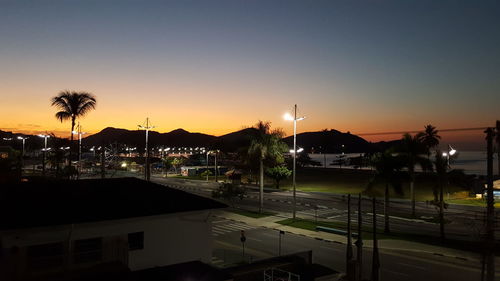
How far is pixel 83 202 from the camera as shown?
1598cm

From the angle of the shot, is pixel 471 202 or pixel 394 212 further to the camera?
pixel 471 202

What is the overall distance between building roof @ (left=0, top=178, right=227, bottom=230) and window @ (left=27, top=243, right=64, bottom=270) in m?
1.34

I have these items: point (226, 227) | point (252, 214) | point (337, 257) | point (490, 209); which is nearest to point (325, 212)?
point (252, 214)

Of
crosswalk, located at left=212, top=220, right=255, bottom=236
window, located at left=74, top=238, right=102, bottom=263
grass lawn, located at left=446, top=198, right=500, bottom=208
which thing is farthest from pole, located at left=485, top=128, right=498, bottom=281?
grass lawn, located at left=446, top=198, right=500, bottom=208

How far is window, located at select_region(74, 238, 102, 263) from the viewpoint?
48.2 feet

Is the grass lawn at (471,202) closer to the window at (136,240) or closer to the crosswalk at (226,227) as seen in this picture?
the crosswalk at (226,227)

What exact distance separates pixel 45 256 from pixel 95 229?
6.59 feet

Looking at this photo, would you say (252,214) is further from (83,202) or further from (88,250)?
(88,250)

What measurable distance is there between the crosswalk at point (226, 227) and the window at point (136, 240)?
21479 mm

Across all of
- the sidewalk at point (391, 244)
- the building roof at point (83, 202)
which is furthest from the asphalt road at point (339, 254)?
the building roof at point (83, 202)

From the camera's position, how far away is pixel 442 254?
98.4 ft

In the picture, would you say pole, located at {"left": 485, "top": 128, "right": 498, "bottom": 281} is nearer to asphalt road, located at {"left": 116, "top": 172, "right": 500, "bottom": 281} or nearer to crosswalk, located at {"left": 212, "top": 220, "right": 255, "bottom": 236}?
asphalt road, located at {"left": 116, "top": 172, "right": 500, "bottom": 281}

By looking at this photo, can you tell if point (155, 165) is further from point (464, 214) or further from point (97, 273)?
point (97, 273)

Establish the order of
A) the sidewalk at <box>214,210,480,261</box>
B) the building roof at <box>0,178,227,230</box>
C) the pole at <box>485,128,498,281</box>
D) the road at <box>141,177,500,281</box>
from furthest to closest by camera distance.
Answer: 1. the sidewalk at <box>214,210,480,261</box>
2. the road at <box>141,177,500,281</box>
3. the pole at <box>485,128,498,281</box>
4. the building roof at <box>0,178,227,230</box>
